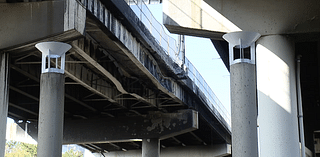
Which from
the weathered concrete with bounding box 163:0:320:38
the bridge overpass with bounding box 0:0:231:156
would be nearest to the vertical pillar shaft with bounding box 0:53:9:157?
the bridge overpass with bounding box 0:0:231:156

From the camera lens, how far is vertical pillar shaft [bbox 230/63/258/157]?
11469 mm

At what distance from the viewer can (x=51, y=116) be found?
15.6 m

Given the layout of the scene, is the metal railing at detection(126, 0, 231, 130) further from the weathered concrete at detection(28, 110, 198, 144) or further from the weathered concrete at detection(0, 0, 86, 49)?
the weathered concrete at detection(0, 0, 86, 49)

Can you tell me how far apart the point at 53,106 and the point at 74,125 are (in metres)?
22.1

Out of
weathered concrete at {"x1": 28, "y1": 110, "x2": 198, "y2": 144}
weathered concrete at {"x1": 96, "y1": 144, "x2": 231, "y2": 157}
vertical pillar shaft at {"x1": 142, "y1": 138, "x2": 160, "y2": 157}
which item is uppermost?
weathered concrete at {"x1": 28, "y1": 110, "x2": 198, "y2": 144}

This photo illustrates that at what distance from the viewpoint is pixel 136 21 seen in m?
22.8

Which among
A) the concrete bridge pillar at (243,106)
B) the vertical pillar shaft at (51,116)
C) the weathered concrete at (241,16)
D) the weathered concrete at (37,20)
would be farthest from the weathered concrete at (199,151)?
the concrete bridge pillar at (243,106)

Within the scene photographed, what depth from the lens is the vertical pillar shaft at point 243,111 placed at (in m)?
11.5

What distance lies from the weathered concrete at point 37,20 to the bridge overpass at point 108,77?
0.11 ft

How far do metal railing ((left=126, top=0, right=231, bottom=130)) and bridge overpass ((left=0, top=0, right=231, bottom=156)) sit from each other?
0.07 meters

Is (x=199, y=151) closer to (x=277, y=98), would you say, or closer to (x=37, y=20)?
(x=37, y=20)

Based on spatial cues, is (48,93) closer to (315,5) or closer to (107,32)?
(107,32)

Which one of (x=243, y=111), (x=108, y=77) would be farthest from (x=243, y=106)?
(x=108, y=77)

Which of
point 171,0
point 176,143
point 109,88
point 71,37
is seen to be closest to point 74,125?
point 109,88
